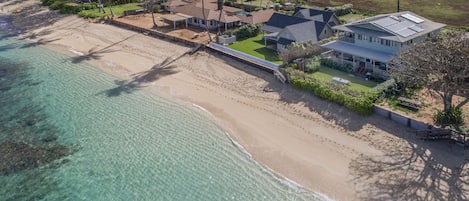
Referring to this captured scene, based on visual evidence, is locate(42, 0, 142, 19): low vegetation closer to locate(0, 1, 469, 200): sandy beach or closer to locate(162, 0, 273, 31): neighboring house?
locate(162, 0, 273, 31): neighboring house

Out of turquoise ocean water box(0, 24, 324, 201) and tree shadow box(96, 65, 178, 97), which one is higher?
tree shadow box(96, 65, 178, 97)

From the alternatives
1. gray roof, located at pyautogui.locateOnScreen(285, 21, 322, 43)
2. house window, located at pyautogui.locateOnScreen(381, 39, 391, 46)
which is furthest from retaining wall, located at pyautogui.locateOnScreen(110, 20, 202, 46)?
house window, located at pyautogui.locateOnScreen(381, 39, 391, 46)

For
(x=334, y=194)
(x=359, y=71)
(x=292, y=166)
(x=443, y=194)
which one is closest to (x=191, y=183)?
(x=292, y=166)

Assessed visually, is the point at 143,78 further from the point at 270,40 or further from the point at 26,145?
the point at 270,40

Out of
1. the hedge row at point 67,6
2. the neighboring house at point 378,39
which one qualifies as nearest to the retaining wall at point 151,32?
the hedge row at point 67,6

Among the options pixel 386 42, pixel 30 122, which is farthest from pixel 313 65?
pixel 30 122
